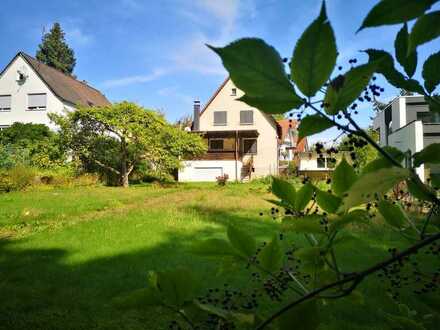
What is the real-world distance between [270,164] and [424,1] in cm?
3235

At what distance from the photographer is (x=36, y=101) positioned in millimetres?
30969

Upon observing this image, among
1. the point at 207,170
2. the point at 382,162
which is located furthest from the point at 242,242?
the point at 207,170

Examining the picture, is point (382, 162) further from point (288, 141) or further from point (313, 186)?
point (288, 141)

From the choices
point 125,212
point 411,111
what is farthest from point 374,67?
point 411,111

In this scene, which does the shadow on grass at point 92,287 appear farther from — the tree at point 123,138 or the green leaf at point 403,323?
the tree at point 123,138

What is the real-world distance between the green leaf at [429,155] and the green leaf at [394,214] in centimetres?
21

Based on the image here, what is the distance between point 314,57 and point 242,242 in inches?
12.7

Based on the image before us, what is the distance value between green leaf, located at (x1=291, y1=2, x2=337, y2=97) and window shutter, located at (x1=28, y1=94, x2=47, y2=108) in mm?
34083

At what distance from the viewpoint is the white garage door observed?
32031 mm

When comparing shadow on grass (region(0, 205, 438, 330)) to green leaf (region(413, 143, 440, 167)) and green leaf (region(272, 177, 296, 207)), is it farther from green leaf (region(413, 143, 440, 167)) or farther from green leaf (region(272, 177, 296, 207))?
green leaf (region(413, 143, 440, 167))

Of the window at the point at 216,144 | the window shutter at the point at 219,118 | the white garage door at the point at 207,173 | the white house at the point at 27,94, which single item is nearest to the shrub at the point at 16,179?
the white house at the point at 27,94

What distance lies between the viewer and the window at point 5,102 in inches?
1234

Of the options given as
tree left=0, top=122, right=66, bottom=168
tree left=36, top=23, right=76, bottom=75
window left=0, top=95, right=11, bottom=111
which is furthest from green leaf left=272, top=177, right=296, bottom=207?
tree left=36, top=23, right=76, bottom=75

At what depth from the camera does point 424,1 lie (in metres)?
0.40
